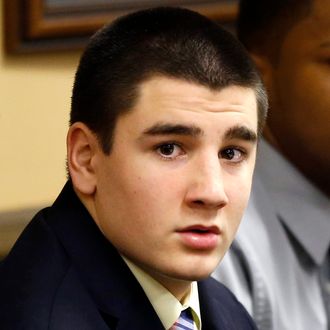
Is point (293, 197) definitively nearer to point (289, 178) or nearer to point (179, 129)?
point (289, 178)

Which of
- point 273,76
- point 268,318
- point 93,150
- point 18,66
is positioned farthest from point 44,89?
point 93,150

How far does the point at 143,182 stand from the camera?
3.85ft

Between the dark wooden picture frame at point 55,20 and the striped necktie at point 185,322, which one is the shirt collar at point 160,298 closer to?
the striped necktie at point 185,322

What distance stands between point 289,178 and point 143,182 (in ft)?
2.05

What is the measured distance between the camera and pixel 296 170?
5.78 feet

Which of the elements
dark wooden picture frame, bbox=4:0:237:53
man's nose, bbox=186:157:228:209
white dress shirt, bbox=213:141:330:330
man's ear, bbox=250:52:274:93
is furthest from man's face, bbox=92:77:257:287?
dark wooden picture frame, bbox=4:0:237:53

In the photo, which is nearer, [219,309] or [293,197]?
[219,309]

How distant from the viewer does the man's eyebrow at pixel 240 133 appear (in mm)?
1187

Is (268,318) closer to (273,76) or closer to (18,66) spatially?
(273,76)

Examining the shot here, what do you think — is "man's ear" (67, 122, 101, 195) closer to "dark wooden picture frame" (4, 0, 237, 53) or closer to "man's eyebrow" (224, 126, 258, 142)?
"man's eyebrow" (224, 126, 258, 142)

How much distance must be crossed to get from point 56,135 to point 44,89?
9 centimetres

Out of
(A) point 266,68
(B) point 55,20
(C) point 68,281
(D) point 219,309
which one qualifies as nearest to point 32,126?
Answer: (B) point 55,20

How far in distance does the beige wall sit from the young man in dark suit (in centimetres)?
89

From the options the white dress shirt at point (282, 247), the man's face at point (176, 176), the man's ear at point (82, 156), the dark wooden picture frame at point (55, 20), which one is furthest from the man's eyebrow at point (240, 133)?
the dark wooden picture frame at point (55, 20)
